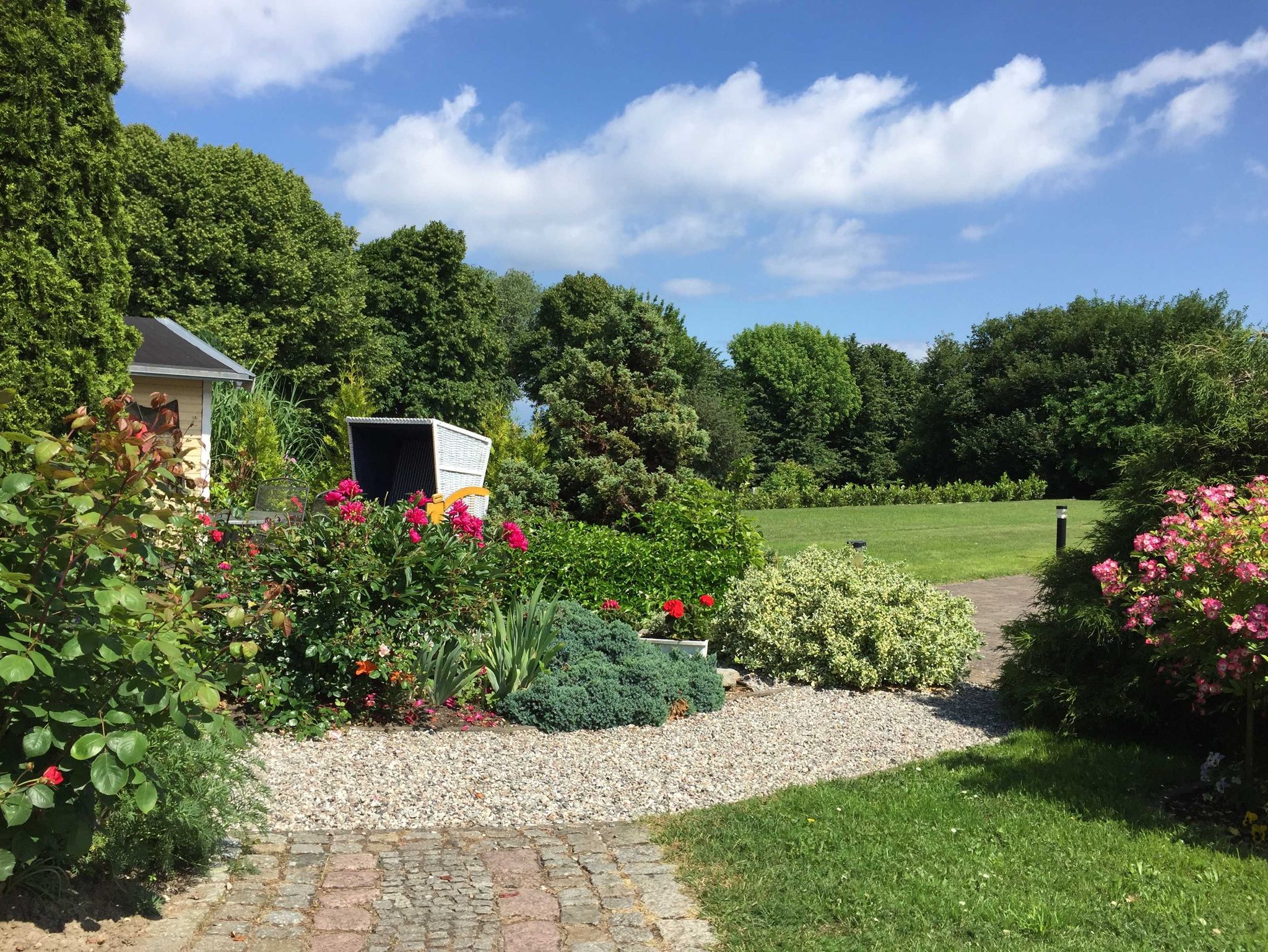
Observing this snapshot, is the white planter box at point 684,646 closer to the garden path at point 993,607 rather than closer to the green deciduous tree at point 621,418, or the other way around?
the garden path at point 993,607

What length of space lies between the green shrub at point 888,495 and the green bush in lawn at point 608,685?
26027mm

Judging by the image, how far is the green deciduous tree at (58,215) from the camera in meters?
8.40

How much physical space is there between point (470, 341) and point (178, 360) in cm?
2257

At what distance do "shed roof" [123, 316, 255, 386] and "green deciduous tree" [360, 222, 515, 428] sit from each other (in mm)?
19286

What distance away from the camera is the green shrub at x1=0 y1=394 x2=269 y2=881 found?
260 cm

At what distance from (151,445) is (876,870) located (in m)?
3.07

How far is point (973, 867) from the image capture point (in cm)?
377

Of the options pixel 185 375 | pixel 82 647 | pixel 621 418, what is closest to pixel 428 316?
pixel 185 375

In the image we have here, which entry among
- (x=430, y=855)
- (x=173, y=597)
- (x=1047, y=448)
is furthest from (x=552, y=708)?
(x=1047, y=448)

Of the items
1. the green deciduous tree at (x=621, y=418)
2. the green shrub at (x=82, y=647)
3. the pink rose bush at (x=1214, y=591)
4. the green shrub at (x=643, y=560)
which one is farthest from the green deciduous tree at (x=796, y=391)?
the green shrub at (x=82, y=647)

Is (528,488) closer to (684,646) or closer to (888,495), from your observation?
(684,646)

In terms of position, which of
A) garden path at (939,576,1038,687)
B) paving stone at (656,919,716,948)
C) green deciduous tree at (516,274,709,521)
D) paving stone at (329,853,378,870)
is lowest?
paving stone at (656,919,716,948)

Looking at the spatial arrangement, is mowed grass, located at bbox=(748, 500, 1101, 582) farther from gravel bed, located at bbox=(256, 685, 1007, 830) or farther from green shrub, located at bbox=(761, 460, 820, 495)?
green shrub, located at bbox=(761, 460, 820, 495)

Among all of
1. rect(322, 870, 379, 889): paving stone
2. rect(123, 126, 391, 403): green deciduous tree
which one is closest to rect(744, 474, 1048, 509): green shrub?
rect(123, 126, 391, 403): green deciduous tree
